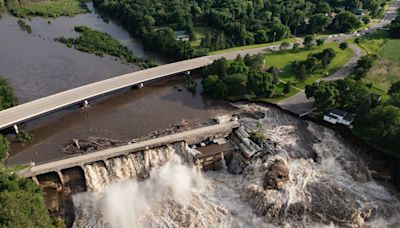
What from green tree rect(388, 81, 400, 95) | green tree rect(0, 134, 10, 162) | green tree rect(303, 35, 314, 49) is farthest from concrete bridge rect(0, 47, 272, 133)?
green tree rect(388, 81, 400, 95)

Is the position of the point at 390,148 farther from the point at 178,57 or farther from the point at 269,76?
the point at 178,57

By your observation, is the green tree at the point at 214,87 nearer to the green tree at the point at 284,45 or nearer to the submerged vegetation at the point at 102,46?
the submerged vegetation at the point at 102,46

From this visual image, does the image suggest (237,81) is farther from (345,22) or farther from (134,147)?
(345,22)

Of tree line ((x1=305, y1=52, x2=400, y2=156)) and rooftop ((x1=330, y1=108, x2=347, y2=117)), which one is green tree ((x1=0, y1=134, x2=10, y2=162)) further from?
rooftop ((x1=330, y1=108, x2=347, y2=117))

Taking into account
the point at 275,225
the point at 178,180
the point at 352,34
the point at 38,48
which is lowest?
the point at 275,225

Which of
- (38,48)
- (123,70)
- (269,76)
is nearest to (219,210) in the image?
(269,76)

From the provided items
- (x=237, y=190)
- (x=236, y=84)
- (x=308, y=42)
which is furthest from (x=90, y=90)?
(x=308, y=42)
